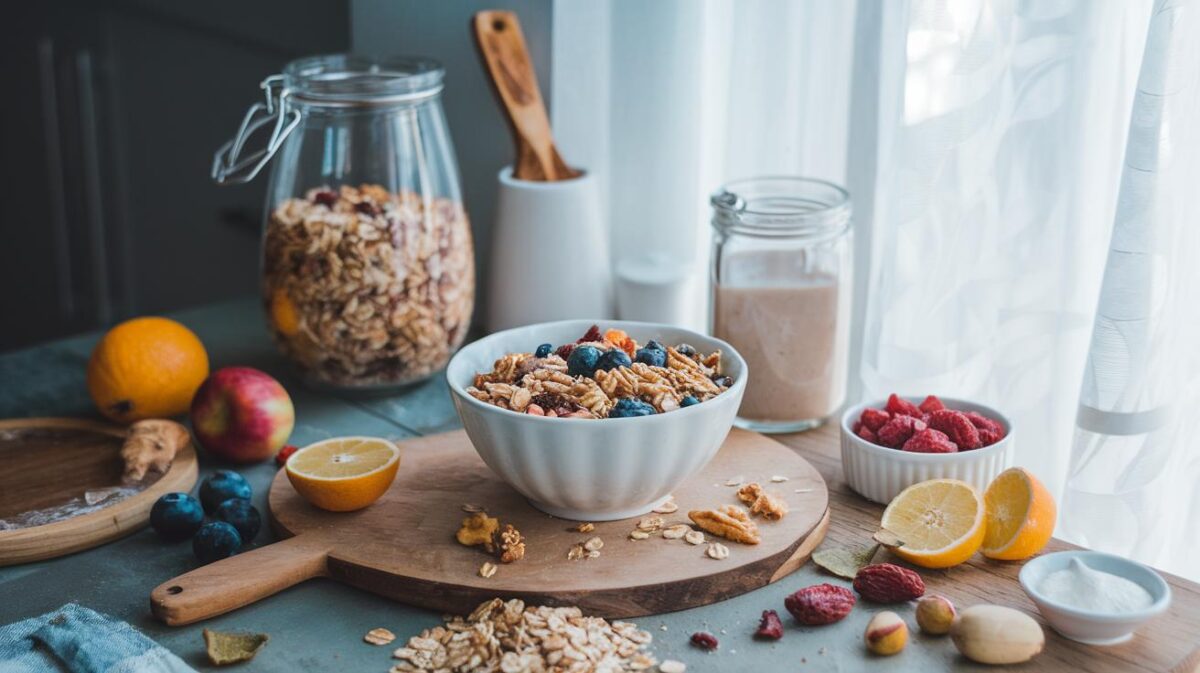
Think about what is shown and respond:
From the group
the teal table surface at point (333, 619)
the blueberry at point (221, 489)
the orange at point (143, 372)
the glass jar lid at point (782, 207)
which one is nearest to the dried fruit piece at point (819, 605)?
the teal table surface at point (333, 619)

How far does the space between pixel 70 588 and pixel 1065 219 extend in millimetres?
1000

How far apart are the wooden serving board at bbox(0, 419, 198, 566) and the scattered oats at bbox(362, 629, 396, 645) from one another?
33 centimetres

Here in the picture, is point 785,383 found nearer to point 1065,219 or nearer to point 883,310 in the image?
point 883,310

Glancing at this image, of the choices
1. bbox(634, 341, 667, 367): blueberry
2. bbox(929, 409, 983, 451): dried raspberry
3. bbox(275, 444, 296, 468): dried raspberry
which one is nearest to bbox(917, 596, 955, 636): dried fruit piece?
bbox(929, 409, 983, 451): dried raspberry

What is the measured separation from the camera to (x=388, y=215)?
1381 mm

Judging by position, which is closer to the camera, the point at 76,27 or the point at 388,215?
the point at 388,215

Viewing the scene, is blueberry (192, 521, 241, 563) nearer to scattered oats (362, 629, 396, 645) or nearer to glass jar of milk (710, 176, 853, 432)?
scattered oats (362, 629, 396, 645)

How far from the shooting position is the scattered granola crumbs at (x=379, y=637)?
0.96 metres

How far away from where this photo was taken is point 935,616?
3.10 ft

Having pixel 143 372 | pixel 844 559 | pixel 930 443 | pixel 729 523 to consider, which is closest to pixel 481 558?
pixel 729 523

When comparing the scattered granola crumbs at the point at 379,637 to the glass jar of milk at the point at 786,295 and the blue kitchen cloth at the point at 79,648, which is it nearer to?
the blue kitchen cloth at the point at 79,648

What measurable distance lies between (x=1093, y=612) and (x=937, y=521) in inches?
6.8

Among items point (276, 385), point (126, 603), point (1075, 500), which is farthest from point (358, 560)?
point (1075, 500)

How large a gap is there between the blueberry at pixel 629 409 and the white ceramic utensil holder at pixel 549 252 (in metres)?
0.52
